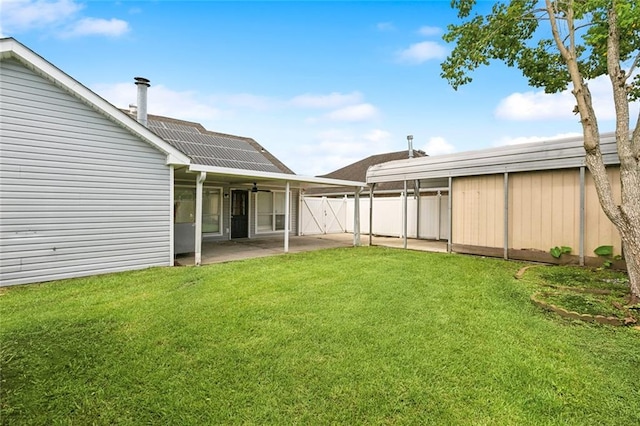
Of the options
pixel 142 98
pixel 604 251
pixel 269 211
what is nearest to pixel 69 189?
pixel 142 98

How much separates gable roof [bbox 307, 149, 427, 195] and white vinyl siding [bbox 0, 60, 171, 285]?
479 inches

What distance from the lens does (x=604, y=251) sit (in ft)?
23.3

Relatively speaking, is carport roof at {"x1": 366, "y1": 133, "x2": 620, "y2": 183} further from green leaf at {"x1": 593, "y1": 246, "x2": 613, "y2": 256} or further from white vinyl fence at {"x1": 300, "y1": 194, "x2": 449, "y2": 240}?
white vinyl fence at {"x1": 300, "y1": 194, "x2": 449, "y2": 240}

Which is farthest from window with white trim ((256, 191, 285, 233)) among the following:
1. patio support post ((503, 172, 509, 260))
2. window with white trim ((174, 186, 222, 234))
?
patio support post ((503, 172, 509, 260))

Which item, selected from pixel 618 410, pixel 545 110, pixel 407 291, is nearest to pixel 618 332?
pixel 618 410

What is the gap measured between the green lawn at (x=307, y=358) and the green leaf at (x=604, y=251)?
10.2 ft

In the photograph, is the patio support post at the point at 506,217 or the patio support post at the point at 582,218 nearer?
the patio support post at the point at 582,218

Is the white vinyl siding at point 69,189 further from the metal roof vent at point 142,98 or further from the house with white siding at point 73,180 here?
the metal roof vent at point 142,98

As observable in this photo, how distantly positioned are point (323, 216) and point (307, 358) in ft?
47.1

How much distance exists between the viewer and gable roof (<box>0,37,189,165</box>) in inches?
230

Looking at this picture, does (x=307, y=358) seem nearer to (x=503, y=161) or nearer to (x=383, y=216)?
(x=503, y=161)

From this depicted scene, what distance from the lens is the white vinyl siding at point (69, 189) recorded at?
601 centimetres

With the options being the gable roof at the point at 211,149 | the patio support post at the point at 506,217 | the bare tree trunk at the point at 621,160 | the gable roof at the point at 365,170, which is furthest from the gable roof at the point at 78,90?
the gable roof at the point at 365,170

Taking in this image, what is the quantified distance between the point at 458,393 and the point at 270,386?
160cm
